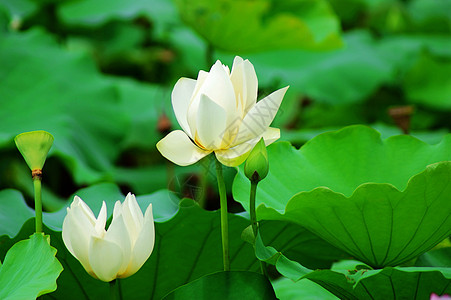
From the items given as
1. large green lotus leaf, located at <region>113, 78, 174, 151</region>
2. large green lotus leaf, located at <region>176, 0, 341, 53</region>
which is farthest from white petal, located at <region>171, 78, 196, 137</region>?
large green lotus leaf, located at <region>113, 78, 174, 151</region>

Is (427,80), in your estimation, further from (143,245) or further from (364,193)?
(143,245)

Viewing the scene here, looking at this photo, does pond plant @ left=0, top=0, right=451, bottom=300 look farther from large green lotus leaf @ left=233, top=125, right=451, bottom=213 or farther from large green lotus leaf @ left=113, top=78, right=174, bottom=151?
large green lotus leaf @ left=113, top=78, right=174, bottom=151

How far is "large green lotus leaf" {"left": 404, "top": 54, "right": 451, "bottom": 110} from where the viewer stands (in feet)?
8.18

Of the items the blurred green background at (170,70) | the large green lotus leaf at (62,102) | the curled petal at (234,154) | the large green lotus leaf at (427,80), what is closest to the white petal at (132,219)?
the curled petal at (234,154)

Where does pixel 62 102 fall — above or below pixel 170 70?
above

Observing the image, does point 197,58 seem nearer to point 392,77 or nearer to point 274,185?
point 392,77

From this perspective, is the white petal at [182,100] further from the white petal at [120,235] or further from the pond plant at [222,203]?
the white petal at [120,235]

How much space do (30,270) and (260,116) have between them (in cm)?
29

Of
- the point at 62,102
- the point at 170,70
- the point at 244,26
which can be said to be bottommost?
the point at 170,70

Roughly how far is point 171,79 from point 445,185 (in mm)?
2069

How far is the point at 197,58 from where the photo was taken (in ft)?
8.04

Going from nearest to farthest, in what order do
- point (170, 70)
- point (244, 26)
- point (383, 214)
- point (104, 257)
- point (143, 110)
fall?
point (104, 257), point (383, 214), point (244, 26), point (143, 110), point (170, 70)

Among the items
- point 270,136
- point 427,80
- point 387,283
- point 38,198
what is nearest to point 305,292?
point 387,283

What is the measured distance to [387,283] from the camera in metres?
0.69
